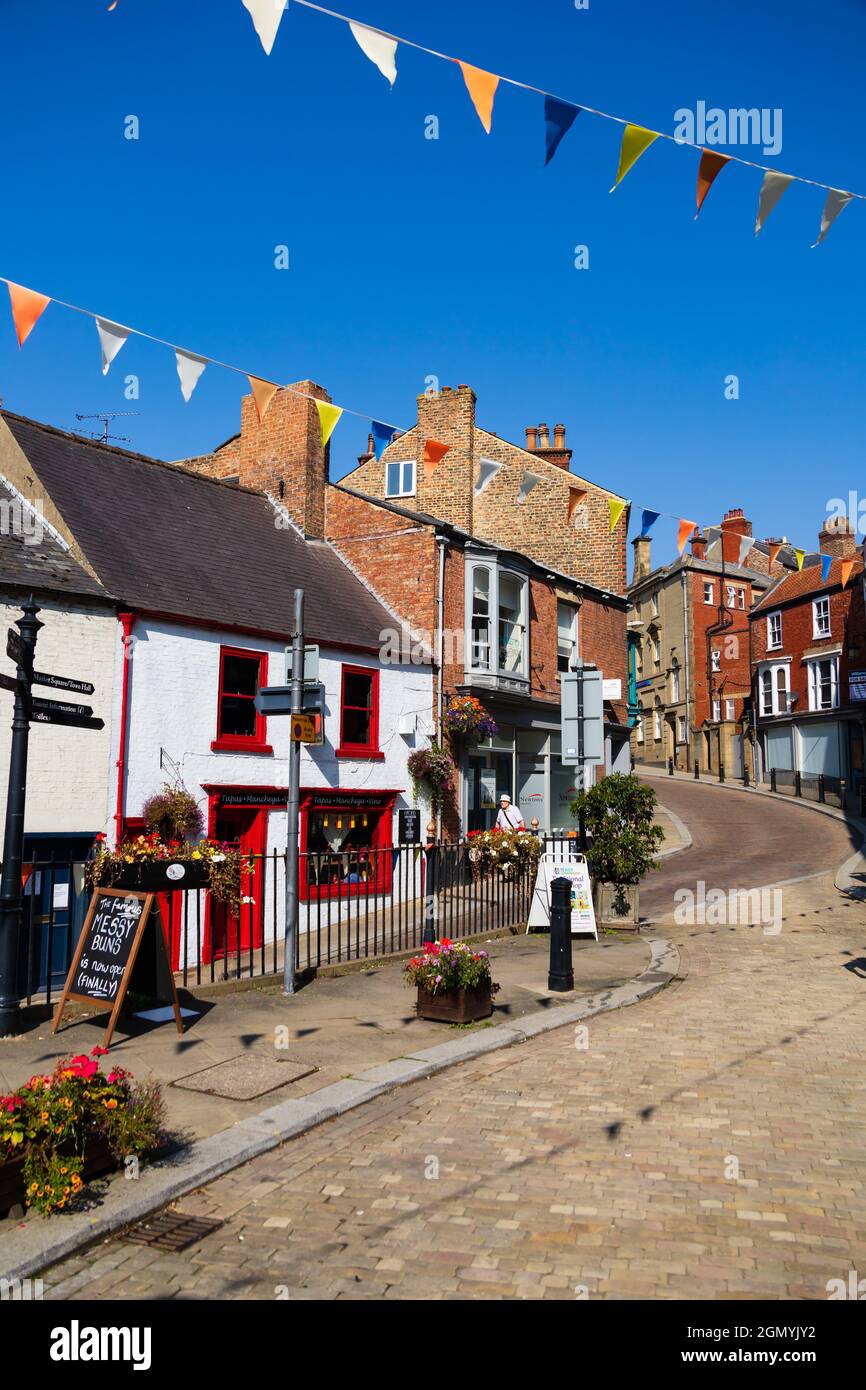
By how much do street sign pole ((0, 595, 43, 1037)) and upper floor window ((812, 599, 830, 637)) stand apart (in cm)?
3959

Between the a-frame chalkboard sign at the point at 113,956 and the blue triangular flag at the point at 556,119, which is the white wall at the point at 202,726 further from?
the blue triangular flag at the point at 556,119

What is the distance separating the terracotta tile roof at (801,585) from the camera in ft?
134

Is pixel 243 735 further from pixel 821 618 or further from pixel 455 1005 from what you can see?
pixel 821 618

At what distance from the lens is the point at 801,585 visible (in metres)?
44.2

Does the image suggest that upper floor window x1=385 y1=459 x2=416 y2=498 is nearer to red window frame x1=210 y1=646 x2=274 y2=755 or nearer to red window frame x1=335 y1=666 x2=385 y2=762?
red window frame x1=335 y1=666 x2=385 y2=762

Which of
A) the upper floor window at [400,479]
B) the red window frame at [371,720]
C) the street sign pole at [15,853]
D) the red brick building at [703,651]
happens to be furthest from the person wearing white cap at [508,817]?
the red brick building at [703,651]

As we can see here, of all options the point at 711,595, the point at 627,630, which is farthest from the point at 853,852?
the point at 711,595

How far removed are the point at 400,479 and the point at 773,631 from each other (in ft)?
85.6

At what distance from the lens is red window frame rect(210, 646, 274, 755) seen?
50.7ft


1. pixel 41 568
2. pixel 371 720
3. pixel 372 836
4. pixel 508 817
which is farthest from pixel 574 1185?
pixel 371 720

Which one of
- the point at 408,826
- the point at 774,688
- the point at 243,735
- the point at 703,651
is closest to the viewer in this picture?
the point at 243,735

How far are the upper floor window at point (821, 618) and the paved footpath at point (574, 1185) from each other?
1411 inches

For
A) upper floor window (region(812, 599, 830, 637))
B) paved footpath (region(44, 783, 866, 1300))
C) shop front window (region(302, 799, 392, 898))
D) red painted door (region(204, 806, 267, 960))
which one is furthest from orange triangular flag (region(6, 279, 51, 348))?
upper floor window (region(812, 599, 830, 637))
